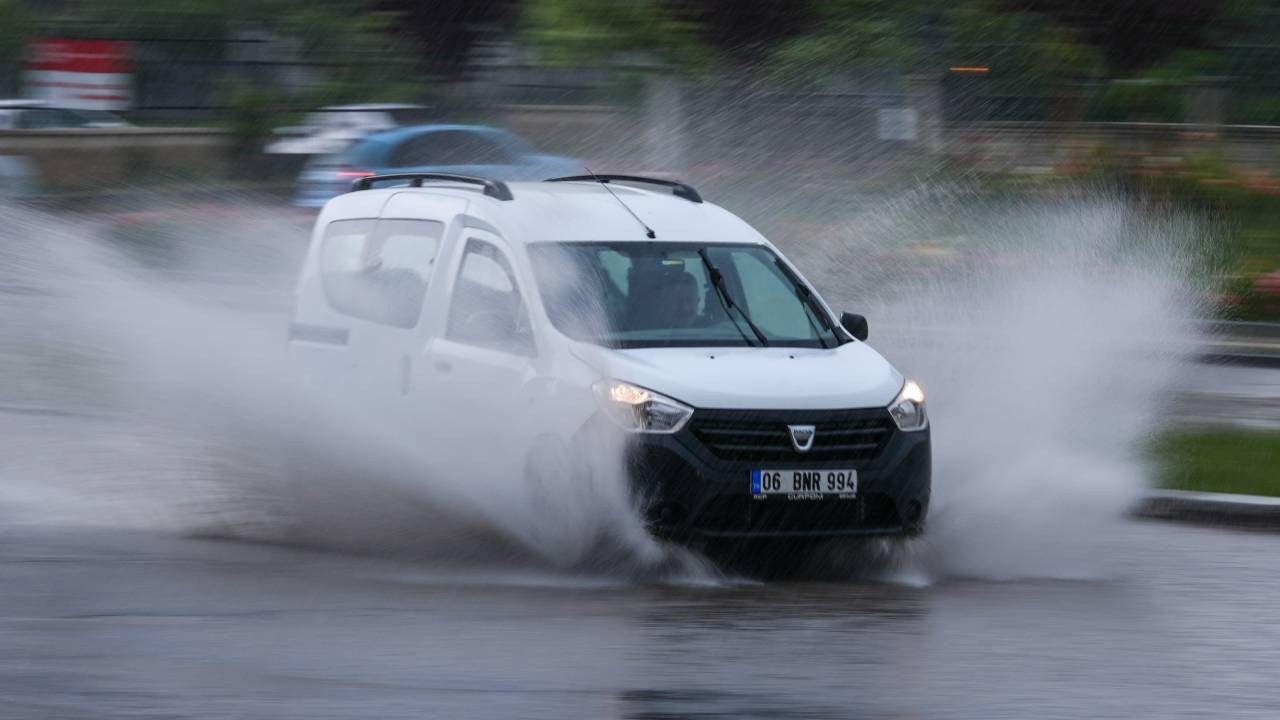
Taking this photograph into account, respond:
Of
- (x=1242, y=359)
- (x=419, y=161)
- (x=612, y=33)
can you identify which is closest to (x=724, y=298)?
(x=1242, y=359)

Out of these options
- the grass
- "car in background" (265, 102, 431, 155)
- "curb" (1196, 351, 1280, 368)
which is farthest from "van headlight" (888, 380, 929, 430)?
"car in background" (265, 102, 431, 155)

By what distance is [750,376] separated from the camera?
350 inches

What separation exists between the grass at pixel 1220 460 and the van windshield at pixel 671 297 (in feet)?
10.0

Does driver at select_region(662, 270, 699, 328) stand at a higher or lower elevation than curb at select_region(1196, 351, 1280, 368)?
Answer: higher

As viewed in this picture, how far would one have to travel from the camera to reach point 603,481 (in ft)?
28.2

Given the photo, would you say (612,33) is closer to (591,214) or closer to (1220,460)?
(1220,460)

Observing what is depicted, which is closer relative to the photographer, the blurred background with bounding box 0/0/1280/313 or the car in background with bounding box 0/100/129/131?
the blurred background with bounding box 0/0/1280/313

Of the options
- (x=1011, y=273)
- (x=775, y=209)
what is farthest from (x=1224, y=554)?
(x=775, y=209)

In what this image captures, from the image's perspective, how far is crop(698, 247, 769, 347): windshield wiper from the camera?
9.60m

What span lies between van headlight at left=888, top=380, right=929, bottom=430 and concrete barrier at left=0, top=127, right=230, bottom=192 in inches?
1042

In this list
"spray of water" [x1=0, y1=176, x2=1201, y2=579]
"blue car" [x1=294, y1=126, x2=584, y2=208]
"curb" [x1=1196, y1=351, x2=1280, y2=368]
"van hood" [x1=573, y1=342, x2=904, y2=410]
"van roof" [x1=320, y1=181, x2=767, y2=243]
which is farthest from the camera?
"blue car" [x1=294, y1=126, x2=584, y2=208]

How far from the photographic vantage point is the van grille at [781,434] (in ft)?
28.3

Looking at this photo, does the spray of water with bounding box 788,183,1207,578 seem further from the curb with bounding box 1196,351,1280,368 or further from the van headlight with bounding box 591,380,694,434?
the van headlight with bounding box 591,380,694,434

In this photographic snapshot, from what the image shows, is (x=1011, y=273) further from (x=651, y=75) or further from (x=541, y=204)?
(x=651, y=75)
